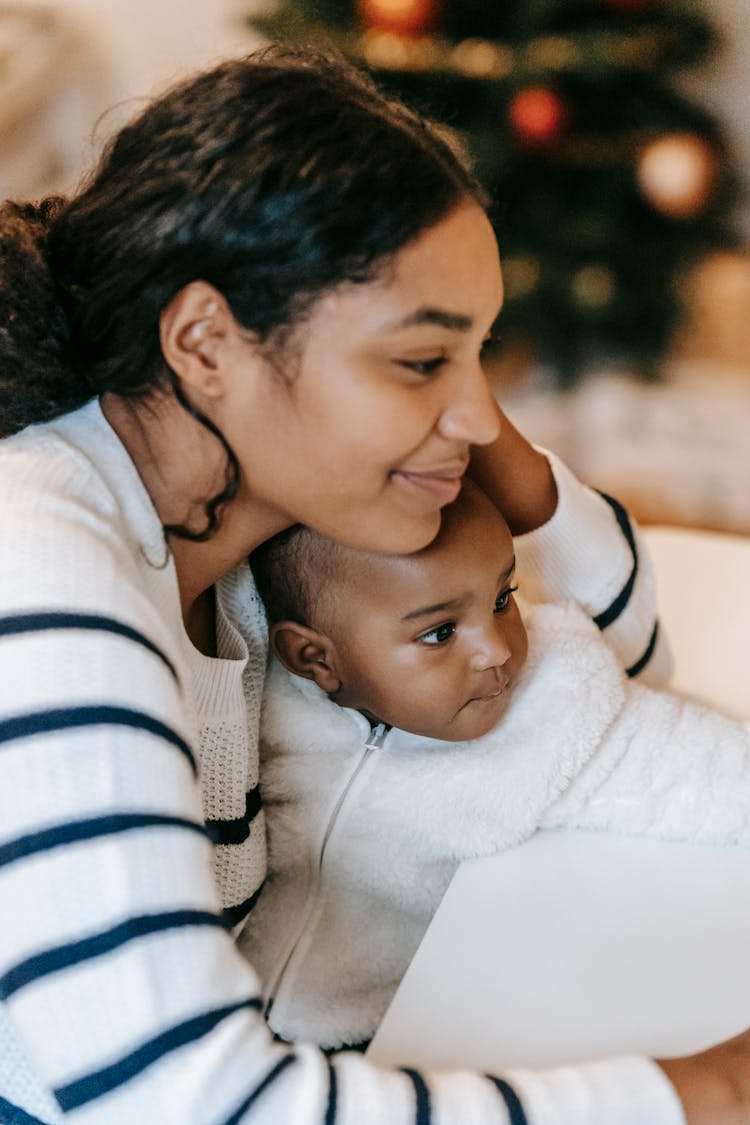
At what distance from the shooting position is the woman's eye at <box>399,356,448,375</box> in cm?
78

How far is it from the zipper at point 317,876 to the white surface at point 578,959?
153 mm

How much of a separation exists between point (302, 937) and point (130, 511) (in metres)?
0.43

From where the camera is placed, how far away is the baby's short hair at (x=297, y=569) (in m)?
1.00

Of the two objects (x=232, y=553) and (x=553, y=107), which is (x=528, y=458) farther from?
(x=553, y=107)

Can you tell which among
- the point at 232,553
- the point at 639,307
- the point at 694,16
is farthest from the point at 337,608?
the point at 694,16

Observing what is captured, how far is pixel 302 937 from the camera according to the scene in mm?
999

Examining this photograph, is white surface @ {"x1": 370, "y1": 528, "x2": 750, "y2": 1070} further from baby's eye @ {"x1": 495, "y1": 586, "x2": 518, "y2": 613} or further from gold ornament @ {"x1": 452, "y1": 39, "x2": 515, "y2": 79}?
gold ornament @ {"x1": 452, "y1": 39, "x2": 515, "y2": 79}

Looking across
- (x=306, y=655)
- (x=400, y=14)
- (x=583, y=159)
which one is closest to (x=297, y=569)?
(x=306, y=655)

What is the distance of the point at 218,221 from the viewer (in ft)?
A: 2.46

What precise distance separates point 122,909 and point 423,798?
0.40m

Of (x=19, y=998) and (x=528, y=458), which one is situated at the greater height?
(x=19, y=998)

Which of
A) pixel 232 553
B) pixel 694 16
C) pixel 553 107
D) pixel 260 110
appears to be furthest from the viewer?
pixel 694 16

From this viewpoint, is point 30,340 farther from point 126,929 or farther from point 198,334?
point 126,929

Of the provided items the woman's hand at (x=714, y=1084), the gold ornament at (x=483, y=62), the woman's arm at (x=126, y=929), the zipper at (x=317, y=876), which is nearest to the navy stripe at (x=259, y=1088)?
the woman's arm at (x=126, y=929)
